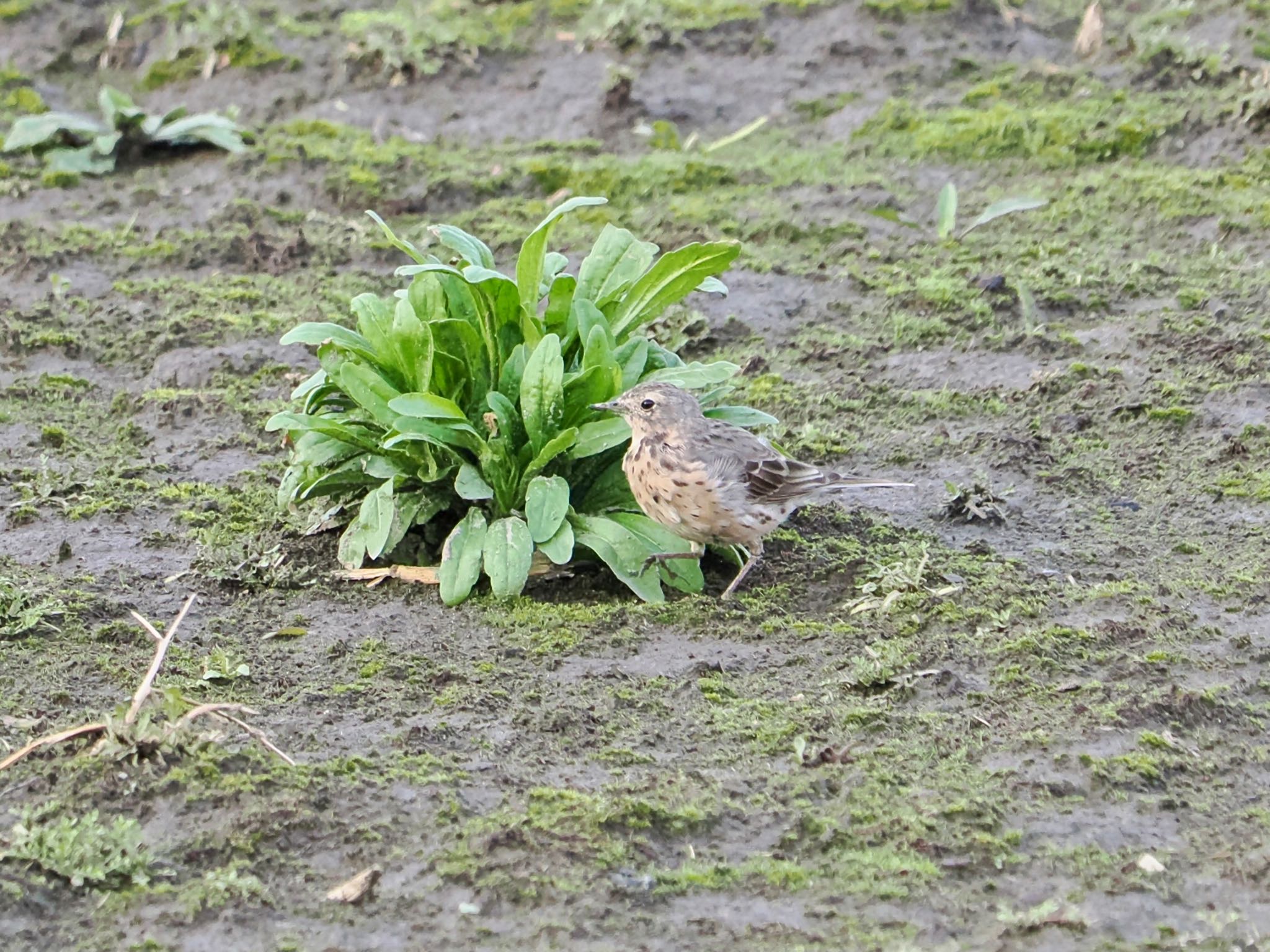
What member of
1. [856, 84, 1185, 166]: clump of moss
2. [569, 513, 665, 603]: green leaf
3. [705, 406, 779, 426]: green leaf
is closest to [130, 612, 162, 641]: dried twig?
[569, 513, 665, 603]: green leaf

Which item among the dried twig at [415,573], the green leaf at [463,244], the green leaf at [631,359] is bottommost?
the dried twig at [415,573]

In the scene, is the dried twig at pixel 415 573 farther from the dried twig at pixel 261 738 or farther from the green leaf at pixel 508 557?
the dried twig at pixel 261 738

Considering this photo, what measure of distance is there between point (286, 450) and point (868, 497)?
8.92 ft

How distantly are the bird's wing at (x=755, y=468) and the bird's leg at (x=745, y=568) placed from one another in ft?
0.71

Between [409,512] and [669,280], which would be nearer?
[409,512]

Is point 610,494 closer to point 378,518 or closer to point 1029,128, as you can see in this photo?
point 378,518

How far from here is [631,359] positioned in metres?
6.07

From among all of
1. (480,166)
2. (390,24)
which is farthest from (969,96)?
(390,24)

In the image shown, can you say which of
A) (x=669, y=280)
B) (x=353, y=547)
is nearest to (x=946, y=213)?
(x=669, y=280)

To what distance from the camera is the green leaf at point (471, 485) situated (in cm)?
569

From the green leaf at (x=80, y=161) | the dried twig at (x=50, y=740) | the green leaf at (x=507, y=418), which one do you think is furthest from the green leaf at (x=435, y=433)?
the green leaf at (x=80, y=161)

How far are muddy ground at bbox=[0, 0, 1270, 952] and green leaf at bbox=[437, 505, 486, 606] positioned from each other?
4.5 inches

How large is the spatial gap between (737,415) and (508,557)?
1.29 metres

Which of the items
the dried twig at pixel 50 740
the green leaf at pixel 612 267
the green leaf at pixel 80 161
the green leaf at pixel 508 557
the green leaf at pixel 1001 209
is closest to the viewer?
the dried twig at pixel 50 740
